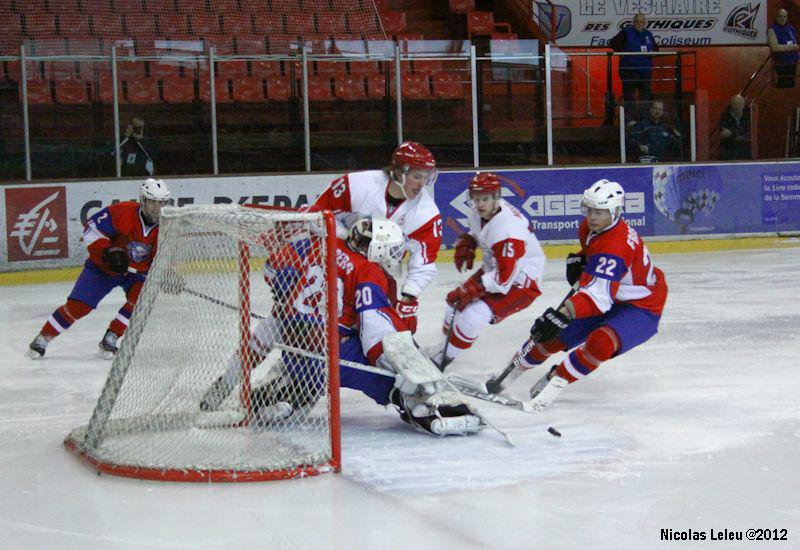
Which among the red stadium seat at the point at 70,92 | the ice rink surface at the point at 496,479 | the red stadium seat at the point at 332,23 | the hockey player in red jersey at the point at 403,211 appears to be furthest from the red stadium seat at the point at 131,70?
the hockey player in red jersey at the point at 403,211

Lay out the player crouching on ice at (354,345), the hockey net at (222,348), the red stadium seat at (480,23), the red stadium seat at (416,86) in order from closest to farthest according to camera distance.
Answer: the hockey net at (222,348), the player crouching on ice at (354,345), the red stadium seat at (416,86), the red stadium seat at (480,23)

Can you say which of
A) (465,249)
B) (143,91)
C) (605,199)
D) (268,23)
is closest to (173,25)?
(268,23)

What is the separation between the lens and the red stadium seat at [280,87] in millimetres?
9859

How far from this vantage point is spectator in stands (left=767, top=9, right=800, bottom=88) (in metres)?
12.0

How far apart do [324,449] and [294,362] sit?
0.38m

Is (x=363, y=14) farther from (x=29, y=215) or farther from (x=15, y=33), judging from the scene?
(x=29, y=215)

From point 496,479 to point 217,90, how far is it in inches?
267

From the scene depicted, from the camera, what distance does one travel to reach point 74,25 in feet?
33.8

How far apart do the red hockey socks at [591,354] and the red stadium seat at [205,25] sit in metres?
7.10

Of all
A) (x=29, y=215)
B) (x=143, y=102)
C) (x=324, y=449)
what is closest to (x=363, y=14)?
(x=143, y=102)

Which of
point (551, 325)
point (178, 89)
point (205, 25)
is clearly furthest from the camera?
point (205, 25)

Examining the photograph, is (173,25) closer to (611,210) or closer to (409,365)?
(611,210)

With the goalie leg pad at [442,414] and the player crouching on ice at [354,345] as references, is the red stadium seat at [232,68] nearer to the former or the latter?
the player crouching on ice at [354,345]

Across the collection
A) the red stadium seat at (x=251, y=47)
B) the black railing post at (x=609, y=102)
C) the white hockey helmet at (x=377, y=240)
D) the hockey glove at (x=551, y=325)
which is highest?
the red stadium seat at (x=251, y=47)
